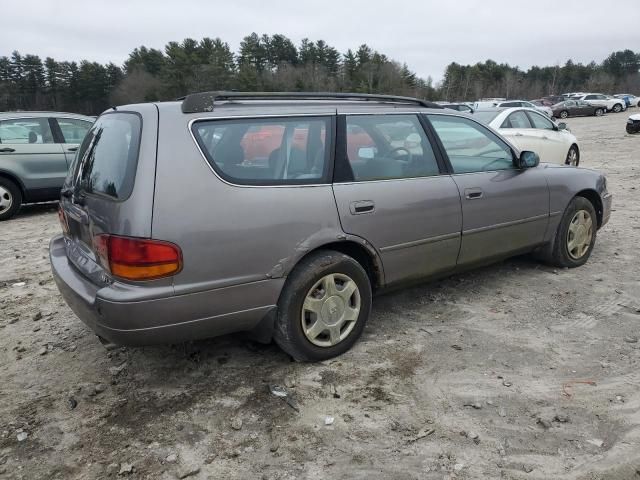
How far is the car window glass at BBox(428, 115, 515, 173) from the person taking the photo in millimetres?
4000

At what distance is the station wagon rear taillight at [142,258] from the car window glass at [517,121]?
839cm

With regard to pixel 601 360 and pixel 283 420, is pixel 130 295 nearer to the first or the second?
pixel 283 420

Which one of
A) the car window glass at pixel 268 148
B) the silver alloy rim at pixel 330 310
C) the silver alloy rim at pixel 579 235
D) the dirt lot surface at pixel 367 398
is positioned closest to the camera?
the dirt lot surface at pixel 367 398

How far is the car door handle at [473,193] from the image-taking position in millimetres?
3926

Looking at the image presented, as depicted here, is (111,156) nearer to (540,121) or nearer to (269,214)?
(269,214)

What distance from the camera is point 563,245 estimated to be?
4.81 metres

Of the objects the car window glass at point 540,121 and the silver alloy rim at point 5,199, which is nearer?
the silver alloy rim at point 5,199

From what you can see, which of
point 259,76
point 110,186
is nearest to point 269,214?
point 110,186

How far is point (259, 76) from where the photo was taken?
73.4m

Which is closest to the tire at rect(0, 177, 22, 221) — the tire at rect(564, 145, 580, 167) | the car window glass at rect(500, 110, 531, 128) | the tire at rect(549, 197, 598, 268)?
the tire at rect(549, 197, 598, 268)

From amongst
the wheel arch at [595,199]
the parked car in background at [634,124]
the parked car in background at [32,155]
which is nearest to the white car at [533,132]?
the wheel arch at [595,199]

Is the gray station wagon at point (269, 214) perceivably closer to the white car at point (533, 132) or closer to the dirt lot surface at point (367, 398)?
the dirt lot surface at point (367, 398)

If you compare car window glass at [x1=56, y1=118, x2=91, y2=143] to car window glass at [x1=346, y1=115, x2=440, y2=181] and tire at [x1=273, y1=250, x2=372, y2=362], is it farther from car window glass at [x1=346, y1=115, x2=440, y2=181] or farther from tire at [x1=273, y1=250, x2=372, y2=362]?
tire at [x1=273, y1=250, x2=372, y2=362]

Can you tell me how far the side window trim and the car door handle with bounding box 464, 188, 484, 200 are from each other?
1221mm
